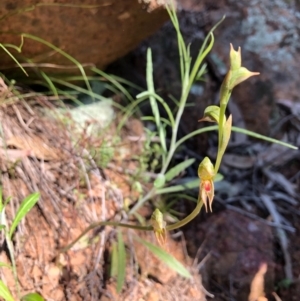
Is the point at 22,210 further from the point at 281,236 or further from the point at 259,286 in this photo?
the point at 281,236

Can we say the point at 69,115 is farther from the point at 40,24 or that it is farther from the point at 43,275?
the point at 43,275

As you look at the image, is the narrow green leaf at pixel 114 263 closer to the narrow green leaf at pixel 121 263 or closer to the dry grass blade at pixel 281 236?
the narrow green leaf at pixel 121 263

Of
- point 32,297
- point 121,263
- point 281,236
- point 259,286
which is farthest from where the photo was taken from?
point 281,236

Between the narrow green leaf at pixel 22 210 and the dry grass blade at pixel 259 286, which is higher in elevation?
the narrow green leaf at pixel 22 210

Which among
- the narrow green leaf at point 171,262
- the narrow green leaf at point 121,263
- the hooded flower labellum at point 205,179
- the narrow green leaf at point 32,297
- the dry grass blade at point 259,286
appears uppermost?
the hooded flower labellum at point 205,179

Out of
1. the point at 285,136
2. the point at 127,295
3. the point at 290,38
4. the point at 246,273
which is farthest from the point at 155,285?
the point at 290,38

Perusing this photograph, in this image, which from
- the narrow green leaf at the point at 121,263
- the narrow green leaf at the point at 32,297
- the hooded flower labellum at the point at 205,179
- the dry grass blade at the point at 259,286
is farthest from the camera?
the dry grass blade at the point at 259,286

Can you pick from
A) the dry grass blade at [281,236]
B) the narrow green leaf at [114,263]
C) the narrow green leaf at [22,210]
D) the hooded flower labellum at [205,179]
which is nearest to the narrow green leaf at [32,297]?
the narrow green leaf at [22,210]

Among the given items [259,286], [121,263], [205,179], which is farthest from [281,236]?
[205,179]

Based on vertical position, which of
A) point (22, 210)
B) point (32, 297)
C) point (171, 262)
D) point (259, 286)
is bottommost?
point (259, 286)

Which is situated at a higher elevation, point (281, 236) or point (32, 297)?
point (32, 297)

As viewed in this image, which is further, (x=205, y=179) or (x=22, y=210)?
(x=22, y=210)
